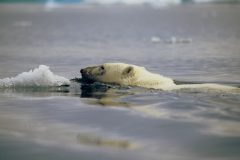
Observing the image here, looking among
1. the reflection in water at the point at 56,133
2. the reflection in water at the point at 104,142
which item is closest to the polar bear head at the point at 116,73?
the reflection in water at the point at 56,133

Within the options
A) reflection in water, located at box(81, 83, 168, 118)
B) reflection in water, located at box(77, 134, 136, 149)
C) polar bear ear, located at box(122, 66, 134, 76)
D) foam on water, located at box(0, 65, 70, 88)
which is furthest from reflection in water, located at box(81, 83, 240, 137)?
reflection in water, located at box(77, 134, 136, 149)

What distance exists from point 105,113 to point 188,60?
17.1 meters

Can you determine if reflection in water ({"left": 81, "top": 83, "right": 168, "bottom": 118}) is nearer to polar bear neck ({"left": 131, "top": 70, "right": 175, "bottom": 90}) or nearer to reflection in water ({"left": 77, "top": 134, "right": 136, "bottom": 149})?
polar bear neck ({"left": 131, "top": 70, "right": 175, "bottom": 90})

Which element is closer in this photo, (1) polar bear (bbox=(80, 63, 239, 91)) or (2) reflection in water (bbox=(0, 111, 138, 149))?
(2) reflection in water (bbox=(0, 111, 138, 149))

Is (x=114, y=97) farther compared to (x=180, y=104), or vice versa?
(x=114, y=97)

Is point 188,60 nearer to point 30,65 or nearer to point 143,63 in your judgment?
point 143,63

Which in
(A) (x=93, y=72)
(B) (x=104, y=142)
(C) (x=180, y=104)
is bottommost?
(B) (x=104, y=142)

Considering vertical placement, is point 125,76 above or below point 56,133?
above

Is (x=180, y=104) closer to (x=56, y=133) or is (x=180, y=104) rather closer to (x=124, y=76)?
(x=124, y=76)

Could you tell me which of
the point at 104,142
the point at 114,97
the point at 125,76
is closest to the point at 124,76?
the point at 125,76

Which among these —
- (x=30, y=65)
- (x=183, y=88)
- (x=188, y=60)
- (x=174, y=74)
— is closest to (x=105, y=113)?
(x=183, y=88)

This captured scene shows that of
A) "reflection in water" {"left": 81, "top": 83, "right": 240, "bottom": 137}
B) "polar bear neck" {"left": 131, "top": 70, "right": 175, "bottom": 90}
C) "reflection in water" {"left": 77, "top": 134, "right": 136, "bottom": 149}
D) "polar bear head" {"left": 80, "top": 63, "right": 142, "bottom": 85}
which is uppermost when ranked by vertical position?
"polar bear head" {"left": 80, "top": 63, "right": 142, "bottom": 85}

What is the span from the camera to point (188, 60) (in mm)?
29734

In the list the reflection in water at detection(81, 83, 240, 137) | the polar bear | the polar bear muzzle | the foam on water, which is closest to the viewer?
the reflection in water at detection(81, 83, 240, 137)
